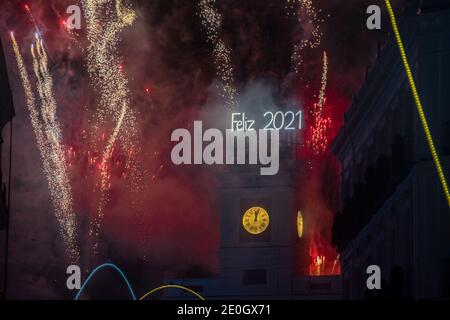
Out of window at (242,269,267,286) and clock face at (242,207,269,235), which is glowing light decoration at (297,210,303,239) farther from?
clock face at (242,207,269,235)

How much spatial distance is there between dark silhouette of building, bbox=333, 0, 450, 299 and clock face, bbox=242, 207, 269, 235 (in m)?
11.2

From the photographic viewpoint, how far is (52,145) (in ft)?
133

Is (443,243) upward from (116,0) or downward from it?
downward

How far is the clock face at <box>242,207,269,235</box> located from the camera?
55.1 metres

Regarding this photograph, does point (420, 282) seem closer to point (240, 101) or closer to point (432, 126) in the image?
point (432, 126)

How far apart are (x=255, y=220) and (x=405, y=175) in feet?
62.4

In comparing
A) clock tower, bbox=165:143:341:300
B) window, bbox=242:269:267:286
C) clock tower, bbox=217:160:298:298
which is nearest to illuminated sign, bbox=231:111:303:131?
clock tower, bbox=165:143:341:300

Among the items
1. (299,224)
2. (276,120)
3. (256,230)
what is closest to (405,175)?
(276,120)

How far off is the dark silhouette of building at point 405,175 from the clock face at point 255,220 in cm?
1120

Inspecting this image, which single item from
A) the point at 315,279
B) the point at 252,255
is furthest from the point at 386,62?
the point at 252,255

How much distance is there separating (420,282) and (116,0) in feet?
44.9

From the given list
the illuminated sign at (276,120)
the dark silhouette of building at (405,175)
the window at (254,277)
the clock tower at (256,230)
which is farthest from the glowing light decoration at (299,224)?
the dark silhouette of building at (405,175)

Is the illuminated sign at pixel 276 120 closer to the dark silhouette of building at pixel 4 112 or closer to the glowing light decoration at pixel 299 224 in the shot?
the dark silhouette of building at pixel 4 112

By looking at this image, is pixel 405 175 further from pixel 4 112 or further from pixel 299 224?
pixel 299 224
